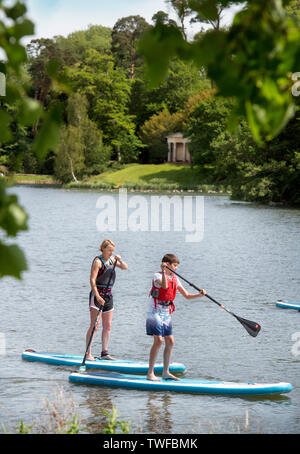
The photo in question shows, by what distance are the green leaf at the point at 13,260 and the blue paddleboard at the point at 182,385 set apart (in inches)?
285

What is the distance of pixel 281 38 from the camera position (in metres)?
2.62

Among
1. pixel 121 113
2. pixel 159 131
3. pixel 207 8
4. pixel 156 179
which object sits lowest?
pixel 156 179

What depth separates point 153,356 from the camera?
927 cm

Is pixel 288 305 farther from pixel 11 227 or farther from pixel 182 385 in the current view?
pixel 11 227

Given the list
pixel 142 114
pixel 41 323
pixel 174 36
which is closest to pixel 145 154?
pixel 142 114

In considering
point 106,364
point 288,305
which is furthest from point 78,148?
point 106,364

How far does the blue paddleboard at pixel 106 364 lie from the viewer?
1042 cm

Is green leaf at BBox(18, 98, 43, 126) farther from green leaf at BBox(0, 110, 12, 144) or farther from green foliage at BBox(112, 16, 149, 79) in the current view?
green foliage at BBox(112, 16, 149, 79)

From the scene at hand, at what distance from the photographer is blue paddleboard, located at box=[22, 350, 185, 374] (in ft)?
34.2

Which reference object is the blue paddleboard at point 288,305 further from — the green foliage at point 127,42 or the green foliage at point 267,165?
the green foliage at point 127,42

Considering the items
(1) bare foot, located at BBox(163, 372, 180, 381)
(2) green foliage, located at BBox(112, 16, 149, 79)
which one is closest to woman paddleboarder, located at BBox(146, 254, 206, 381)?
(1) bare foot, located at BBox(163, 372, 180, 381)

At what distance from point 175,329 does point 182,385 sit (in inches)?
180

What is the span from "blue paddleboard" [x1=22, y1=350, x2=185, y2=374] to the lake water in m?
0.16

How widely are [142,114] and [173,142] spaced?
38.9 ft
